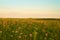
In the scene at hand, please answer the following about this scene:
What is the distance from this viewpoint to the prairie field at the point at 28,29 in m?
1.21

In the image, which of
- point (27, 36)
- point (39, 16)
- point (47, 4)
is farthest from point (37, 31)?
point (47, 4)

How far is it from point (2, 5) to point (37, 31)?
0.50 metres

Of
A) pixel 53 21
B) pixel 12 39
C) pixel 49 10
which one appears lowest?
pixel 12 39

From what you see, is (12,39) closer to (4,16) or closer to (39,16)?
(4,16)

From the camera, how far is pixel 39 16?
54.3 inches

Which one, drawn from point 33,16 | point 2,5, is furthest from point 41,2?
point 2,5

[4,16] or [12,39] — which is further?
[4,16]

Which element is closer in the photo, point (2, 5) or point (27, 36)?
point (27, 36)

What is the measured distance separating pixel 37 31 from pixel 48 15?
25 cm

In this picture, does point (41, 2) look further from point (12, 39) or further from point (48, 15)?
point (12, 39)

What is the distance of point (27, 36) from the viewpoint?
1.22 meters

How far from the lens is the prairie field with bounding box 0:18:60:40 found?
121 cm

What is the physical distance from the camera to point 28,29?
4.14 feet

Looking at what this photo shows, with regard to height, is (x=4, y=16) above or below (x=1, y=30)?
above
